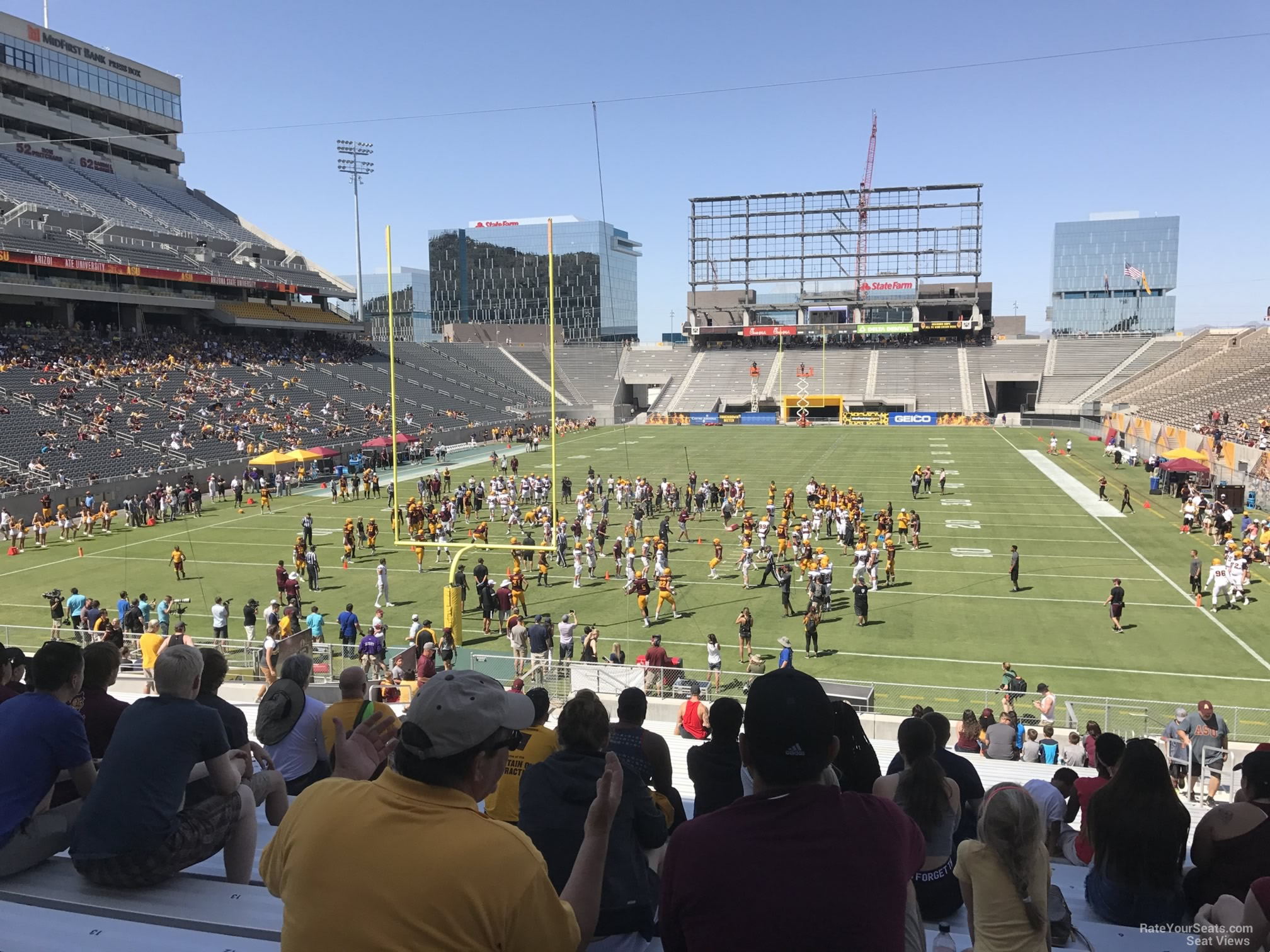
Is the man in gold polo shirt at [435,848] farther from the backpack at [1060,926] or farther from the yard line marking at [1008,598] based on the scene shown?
the yard line marking at [1008,598]

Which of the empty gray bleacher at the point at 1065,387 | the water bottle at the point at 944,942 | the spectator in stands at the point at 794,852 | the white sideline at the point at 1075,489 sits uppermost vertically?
the empty gray bleacher at the point at 1065,387

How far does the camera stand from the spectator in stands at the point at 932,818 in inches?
149

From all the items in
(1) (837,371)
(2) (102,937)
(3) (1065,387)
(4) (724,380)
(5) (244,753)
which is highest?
(1) (837,371)

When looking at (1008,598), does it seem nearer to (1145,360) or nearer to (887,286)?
(1145,360)

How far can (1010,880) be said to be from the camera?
3.07 meters

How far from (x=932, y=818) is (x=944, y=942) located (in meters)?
0.60

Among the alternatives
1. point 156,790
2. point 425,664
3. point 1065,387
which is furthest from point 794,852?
point 1065,387

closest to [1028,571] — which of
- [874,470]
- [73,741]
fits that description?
[874,470]

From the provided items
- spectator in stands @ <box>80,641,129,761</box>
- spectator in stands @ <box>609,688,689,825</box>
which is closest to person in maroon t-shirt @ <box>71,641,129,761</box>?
spectator in stands @ <box>80,641,129,761</box>

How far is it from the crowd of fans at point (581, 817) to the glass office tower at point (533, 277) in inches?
3915

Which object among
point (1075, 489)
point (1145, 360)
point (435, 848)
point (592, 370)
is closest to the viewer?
point (435, 848)

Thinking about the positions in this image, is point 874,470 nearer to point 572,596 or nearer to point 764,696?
point 572,596

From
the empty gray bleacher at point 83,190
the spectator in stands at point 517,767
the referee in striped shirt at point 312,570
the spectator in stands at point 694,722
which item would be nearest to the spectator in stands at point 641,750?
the spectator in stands at point 517,767

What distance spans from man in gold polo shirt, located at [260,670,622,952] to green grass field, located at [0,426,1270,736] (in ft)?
37.6
